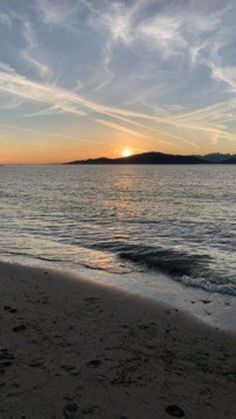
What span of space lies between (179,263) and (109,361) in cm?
955

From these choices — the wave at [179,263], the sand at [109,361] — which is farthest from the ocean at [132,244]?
the sand at [109,361]

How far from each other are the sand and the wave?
9.88 feet

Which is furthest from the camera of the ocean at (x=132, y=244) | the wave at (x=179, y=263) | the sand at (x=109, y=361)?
the ocean at (x=132, y=244)

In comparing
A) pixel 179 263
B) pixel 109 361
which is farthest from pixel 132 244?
pixel 109 361

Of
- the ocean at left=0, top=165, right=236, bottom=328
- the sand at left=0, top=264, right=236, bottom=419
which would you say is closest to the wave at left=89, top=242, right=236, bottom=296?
the ocean at left=0, top=165, right=236, bottom=328

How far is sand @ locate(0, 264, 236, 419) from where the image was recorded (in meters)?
5.97

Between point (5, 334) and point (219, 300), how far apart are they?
6.14 meters

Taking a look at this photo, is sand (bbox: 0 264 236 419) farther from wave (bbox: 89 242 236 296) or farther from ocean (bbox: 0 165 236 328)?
ocean (bbox: 0 165 236 328)

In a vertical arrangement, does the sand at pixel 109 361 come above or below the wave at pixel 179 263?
above

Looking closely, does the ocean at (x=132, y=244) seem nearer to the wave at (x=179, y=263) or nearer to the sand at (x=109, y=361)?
the wave at (x=179, y=263)

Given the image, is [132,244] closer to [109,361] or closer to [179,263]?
[179,263]

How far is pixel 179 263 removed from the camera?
16.5 m

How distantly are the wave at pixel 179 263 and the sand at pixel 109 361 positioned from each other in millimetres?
3012

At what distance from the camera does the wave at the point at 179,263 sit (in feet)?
44.3
